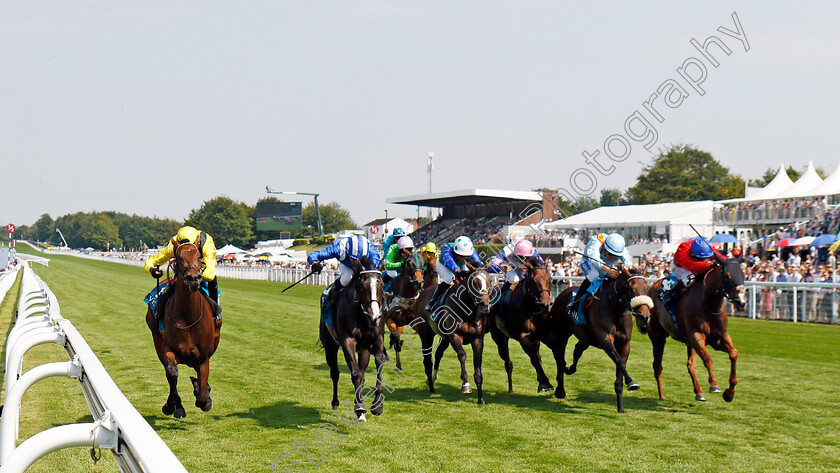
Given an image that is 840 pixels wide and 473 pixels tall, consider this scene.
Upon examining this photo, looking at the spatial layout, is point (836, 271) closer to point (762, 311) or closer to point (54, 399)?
point (762, 311)

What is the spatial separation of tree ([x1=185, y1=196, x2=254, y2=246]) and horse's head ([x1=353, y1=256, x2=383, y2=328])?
70210mm

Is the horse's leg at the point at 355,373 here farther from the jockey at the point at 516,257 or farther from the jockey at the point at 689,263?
the jockey at the point at 689,263

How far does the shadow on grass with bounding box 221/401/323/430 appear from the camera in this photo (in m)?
6.04

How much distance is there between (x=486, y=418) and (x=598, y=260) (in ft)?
6.60

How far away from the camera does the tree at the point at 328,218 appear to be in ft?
320

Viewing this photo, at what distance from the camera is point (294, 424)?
604 centimetres

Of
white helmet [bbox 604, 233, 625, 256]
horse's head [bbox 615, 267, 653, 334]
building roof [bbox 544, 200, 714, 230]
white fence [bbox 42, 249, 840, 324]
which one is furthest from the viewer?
building roof [bbox 544, 200, 714, 230]

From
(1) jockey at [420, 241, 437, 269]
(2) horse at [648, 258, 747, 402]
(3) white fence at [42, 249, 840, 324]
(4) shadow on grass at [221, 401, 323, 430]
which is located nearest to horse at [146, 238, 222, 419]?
(4) shadow on grass at [221, 401, 323, 430]

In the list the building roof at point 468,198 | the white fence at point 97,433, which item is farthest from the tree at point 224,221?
the white fence at point 97,433

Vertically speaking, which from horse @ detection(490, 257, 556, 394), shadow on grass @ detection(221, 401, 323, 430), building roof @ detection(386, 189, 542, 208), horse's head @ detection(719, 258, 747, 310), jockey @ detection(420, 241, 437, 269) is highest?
building roof @ detection(386, 189, 542, 208)

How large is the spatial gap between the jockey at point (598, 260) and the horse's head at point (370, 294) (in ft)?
7.87

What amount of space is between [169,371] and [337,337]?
58.3 inches

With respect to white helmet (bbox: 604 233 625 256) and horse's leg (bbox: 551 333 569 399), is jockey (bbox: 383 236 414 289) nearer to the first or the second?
horse's leg (bbox: 551 333 569 399)

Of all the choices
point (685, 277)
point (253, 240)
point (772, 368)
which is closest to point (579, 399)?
point (685, 277)
